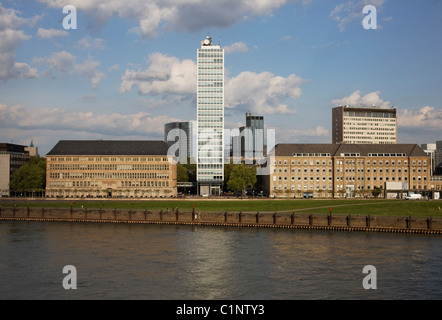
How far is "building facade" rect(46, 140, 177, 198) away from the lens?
16625 cm

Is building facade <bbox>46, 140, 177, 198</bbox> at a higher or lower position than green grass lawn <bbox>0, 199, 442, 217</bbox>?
higher

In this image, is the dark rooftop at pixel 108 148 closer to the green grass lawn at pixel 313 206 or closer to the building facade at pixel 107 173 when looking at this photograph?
the building facade at pixel 107 173

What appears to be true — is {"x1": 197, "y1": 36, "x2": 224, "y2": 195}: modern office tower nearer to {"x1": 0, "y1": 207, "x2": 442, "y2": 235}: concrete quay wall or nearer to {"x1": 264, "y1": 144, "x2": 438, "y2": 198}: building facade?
{"x1": 264, "y1": 144, "x2": 438, "y2": 198}: building facade

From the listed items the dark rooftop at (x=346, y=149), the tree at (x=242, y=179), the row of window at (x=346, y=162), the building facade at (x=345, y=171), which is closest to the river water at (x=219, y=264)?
the building facade at (x=345, y=171)

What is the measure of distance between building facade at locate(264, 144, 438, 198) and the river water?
73352mm

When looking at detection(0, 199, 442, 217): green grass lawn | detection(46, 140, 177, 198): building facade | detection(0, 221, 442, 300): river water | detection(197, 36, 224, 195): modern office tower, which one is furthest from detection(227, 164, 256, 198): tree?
detection(0, 221, 442, 300): river water

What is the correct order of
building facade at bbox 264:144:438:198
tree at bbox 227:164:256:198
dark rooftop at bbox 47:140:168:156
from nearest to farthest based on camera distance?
building facade at bbox 264:144:438:198 < tree at bbox 227:164:256:198 < dark rooftop at bbox 47:140:168:156

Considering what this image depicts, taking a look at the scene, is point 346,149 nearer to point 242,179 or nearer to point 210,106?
point 242,179

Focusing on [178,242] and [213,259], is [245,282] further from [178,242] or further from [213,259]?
[178,242]

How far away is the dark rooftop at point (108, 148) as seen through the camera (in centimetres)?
16960

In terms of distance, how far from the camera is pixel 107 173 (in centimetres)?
16762

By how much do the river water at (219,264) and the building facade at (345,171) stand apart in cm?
7335

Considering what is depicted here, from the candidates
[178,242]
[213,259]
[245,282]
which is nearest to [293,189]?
[178,242]
